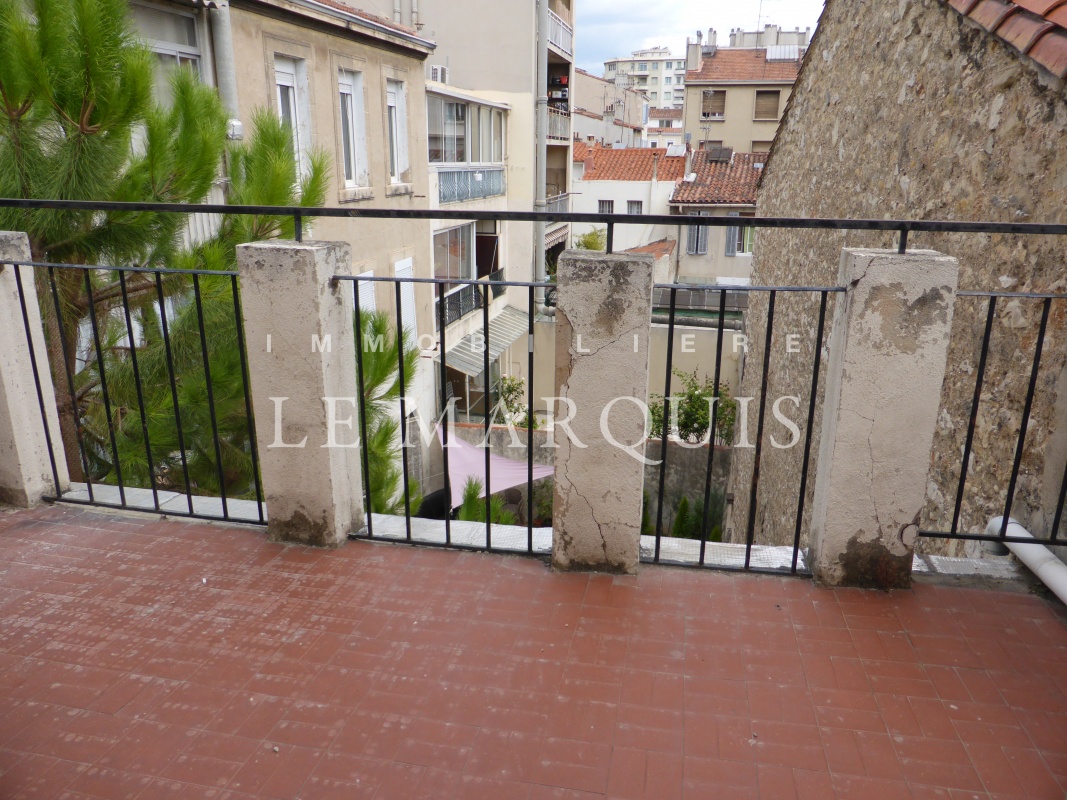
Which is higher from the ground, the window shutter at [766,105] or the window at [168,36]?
the window shutter at [766,105]

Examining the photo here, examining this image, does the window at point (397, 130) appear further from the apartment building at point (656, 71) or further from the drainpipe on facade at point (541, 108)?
the apartment building at point (656, 71)

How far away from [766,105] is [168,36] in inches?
1254

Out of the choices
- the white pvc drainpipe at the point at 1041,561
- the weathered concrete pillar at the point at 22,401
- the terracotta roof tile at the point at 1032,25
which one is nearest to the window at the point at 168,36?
the weathered concrete pillar at the point at 22,401

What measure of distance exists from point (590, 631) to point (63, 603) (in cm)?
201

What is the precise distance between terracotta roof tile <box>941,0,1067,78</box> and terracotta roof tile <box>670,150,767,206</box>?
22909mm

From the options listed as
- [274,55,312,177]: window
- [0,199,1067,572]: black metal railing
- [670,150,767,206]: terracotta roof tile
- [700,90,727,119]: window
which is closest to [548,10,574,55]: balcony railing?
[670,150,767,206]: terracotta roof tile

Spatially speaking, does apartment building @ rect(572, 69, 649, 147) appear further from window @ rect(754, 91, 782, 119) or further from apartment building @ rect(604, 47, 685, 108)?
apartment building @ rect(604, 47, 685, 108)

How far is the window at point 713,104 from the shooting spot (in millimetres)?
35531

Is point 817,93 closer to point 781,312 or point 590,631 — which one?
point 781,312

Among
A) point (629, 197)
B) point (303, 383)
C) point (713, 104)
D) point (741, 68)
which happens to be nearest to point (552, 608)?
point (303, 383)

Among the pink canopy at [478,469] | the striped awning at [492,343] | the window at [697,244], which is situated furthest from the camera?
the window at [697,244]

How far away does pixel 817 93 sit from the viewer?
23.2 ft

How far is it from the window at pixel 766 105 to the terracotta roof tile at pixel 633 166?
6028mm

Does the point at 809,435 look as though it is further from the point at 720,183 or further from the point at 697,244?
the point at 697,244
